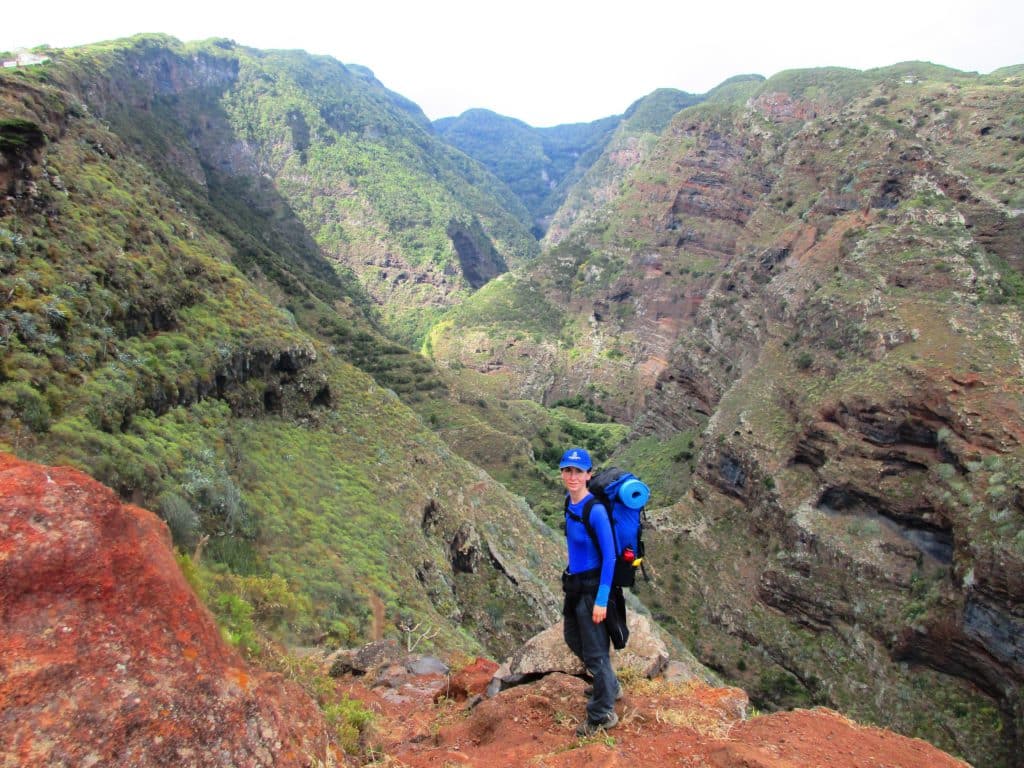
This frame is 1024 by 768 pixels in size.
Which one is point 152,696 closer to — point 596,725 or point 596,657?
point 596,657

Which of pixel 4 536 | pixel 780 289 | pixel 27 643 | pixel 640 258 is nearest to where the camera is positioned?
pixel 27 643

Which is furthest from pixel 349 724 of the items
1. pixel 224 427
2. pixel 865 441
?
pixel 865 441

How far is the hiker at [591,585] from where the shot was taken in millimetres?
6496

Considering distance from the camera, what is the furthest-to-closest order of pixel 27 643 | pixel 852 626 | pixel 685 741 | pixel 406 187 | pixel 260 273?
pixel 406 187 < pixel 260 273 < pixel 852 626 < pixel 685 741 < pixel 27 643

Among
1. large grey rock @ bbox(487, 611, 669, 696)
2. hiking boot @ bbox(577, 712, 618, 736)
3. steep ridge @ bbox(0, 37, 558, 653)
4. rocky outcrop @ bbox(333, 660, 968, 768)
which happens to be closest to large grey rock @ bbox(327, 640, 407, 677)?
steep ridge @ bbox(0, 37, 558, 653)

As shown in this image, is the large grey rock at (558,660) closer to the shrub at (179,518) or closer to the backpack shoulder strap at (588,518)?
the backpack shoulder strap at (588,518)

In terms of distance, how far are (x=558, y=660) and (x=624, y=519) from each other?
3.36 metres

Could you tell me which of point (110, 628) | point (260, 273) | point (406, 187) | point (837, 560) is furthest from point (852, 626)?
point (406, 187)

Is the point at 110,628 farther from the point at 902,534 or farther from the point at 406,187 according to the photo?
the point at 406,187

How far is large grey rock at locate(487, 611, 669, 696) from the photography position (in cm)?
863

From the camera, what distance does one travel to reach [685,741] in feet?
21.0

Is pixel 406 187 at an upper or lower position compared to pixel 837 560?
upper

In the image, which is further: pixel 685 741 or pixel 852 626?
pixel 852 626

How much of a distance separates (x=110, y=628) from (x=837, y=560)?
37768 mm
